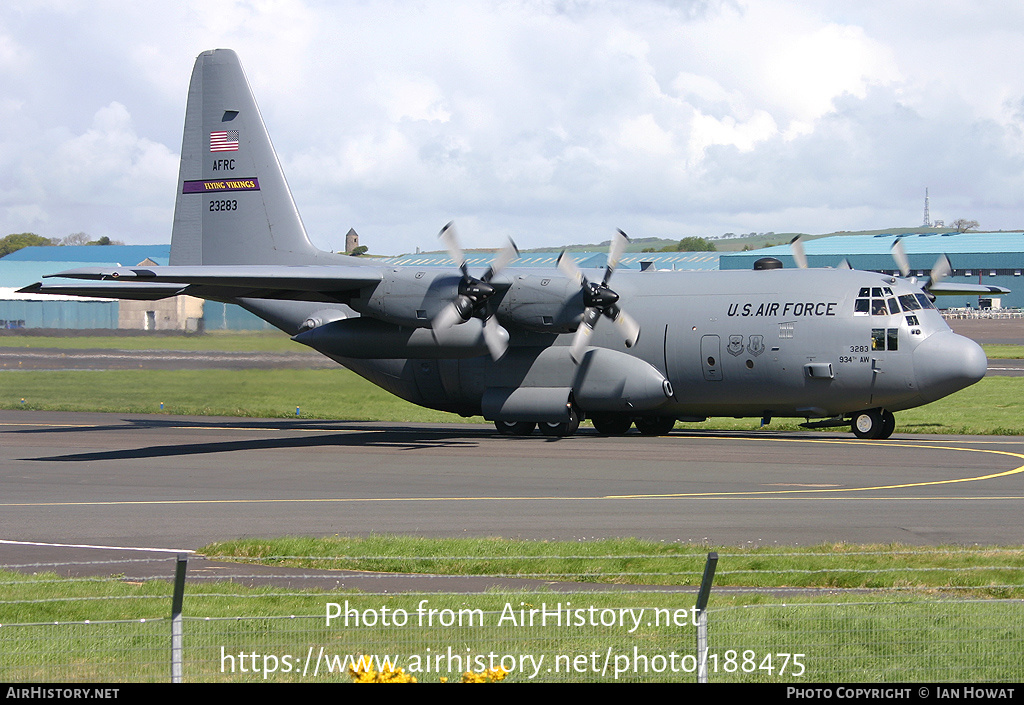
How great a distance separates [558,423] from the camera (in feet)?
108

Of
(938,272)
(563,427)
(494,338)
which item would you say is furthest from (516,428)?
(938,272)

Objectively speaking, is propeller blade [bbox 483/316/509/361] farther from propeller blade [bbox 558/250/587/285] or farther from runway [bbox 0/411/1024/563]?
runway [bbox 0/411/1024/563]

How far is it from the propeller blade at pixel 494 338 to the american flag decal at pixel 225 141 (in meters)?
12.0

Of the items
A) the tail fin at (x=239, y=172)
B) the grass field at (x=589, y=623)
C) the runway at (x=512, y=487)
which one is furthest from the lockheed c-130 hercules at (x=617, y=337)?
the grass field at (x=589, y=623)

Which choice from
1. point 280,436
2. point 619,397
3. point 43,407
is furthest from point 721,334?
point 43,407

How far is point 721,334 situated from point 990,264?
369 feet

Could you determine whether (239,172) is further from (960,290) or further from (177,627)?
(177,627)

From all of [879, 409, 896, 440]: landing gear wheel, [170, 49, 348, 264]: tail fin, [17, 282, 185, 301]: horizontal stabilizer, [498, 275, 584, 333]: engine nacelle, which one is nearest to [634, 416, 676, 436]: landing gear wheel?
[498, 275, 584, 333]: engine nacelle

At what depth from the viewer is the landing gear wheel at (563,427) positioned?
1299 inches

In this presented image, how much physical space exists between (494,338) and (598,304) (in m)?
2.96

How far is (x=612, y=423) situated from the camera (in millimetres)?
34281

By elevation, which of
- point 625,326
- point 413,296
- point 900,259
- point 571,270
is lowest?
point 625,326

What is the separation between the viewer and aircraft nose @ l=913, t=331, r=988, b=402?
29.1m

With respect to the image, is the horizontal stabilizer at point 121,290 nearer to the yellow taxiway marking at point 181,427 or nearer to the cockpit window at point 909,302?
the yellow taxiway marking at point 181,427
